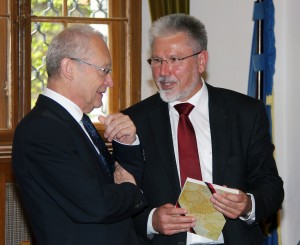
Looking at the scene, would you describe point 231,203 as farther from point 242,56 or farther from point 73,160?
point 242,56

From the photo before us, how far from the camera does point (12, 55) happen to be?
17.0 ft

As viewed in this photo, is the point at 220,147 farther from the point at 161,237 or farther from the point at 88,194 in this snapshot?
the point at 88,194

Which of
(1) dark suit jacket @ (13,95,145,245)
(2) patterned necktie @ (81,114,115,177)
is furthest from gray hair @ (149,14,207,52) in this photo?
(1) dark suit jacket @ (13,95,145,245)

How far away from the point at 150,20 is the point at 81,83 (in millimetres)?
2956

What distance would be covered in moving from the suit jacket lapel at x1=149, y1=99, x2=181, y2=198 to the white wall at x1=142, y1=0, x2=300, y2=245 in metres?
2.17

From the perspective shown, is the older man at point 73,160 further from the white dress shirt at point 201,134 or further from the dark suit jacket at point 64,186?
the white dress shirt at point 201,134

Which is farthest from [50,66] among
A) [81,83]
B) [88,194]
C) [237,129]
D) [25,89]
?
[25,89]

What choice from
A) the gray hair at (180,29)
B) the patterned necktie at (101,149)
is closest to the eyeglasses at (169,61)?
the gray hair at (180,29)

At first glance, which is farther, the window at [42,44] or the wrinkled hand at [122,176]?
the window at [42,44]

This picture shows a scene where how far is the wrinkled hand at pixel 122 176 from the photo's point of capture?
104 inches

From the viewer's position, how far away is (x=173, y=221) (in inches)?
111

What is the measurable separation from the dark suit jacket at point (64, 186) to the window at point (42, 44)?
2.72 m

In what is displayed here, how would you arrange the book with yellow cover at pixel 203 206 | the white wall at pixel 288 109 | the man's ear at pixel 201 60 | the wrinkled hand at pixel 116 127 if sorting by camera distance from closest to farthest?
the wrinkled hand at pixel 116 127 < the book with yellow cover at pixel 203 206 < the man's ear at pixel 201 60 < the white wall at pixel 288 109

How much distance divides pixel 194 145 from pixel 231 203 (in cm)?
41
